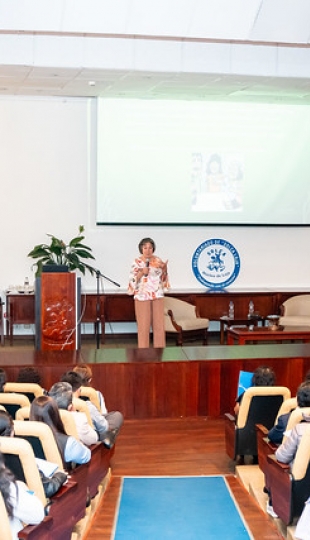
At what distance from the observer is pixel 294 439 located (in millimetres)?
4324

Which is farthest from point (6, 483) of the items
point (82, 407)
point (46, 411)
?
point (82, 407)

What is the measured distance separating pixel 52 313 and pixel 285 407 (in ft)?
12.6

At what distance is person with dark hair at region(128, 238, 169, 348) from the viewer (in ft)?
28.7

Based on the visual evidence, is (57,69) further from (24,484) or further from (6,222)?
(24,484)

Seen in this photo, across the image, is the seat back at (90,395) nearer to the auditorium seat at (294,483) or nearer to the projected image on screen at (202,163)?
the auditorium seat at (294,483)

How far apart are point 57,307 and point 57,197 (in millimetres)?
2695

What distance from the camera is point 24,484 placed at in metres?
3.42

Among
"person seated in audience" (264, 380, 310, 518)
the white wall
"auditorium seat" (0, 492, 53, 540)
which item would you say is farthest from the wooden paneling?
"auditorium seat" (0, 492, 53, 540)

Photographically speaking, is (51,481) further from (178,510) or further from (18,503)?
→ (178,510)

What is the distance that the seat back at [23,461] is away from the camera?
3.49 metres

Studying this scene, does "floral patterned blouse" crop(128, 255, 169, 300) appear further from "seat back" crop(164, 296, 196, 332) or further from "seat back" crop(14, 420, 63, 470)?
"seat back" crop(14, 420, 63, 470)

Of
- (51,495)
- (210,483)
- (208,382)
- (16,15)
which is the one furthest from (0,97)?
(51,495)

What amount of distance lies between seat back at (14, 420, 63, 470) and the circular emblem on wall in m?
7.14

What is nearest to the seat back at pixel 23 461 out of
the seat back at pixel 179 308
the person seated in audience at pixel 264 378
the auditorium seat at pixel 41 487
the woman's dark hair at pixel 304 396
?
the auditorium seat at pixel 41 487
